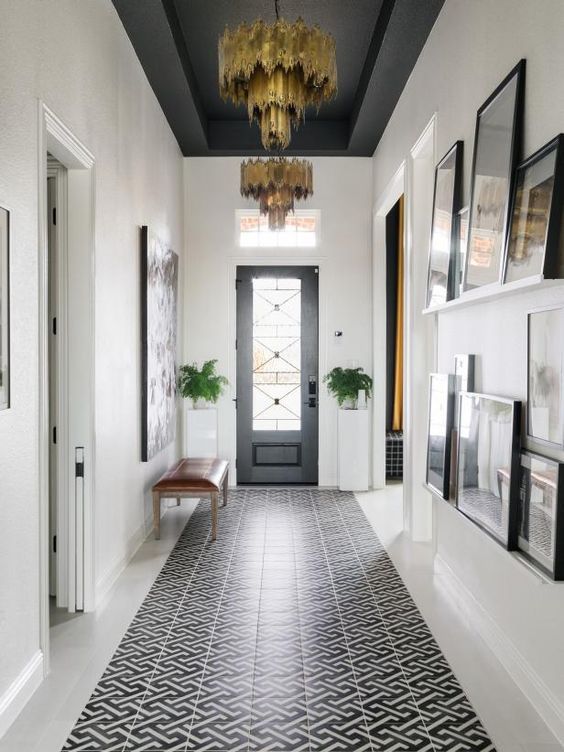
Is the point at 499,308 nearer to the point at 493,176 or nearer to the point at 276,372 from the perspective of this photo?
the point at 493,176

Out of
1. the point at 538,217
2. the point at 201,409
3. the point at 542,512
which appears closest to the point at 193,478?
the point at 201,409

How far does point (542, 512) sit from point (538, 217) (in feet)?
3.54

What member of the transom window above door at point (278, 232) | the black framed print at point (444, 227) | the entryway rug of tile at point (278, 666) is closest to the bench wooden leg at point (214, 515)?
the entryway rug of tile at point (278, 666)

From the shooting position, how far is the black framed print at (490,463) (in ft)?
9.14

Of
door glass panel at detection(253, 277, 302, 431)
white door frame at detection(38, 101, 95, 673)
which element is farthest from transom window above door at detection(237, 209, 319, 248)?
white door frame at detection(38, 101, 95, 673)

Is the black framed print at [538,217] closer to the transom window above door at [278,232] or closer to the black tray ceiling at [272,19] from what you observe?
the black tray ceiling at [272,19]

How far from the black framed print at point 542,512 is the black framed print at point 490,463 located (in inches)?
1.9

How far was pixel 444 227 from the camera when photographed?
417 cm

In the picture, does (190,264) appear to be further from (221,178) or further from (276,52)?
(276,52)

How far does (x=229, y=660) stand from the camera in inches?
130

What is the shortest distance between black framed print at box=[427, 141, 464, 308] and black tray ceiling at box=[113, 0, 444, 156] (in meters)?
1.06

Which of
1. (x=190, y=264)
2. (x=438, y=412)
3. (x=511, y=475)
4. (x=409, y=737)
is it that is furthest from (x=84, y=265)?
Result: (x=190, y=264)

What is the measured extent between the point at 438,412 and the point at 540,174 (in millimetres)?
1822

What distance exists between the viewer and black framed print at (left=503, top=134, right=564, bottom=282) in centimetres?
242
